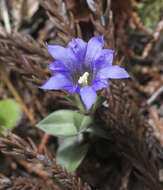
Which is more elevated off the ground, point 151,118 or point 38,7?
point 38,7

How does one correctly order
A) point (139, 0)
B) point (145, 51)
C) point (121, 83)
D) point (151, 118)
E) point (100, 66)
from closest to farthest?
point (100, 66) < point (121, 83) < point (151, 118) < point (145, 51) < point (139, 0)

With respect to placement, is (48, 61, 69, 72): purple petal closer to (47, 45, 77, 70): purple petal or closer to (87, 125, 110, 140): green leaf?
(47, 45, 77, 70): purple petal

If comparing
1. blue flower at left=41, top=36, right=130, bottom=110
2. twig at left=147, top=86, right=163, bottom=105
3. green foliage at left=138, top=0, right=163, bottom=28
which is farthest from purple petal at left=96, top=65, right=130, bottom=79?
green foliage at left=138, top=0, right=163, bottom=28

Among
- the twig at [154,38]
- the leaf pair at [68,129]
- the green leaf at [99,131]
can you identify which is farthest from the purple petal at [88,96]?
the twig at [154,38]

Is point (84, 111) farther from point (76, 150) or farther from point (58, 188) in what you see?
point (58, 188)

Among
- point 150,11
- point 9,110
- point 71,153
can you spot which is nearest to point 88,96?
point 71,153

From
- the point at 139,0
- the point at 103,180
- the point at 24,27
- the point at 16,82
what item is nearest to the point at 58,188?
the point at 103,180

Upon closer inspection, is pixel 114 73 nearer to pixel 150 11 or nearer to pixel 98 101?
pixel 98 101
